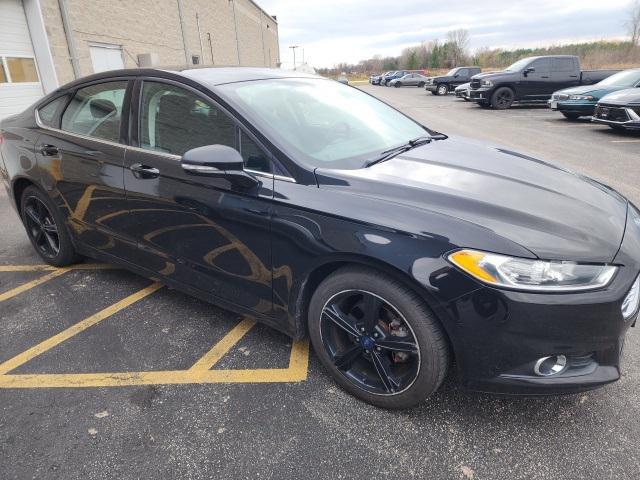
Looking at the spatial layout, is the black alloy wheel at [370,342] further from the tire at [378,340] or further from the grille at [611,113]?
the grille at [611,113]

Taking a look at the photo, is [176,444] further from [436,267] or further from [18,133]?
[18,133]

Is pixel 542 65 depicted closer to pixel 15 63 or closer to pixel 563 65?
pixel 563 65

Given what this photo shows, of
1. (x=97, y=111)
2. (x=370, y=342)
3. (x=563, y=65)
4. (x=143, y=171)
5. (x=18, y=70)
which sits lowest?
(x=370, y=342)

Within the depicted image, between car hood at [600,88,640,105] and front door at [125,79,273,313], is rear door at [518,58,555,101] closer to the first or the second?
car hood at [600,88,640,105]

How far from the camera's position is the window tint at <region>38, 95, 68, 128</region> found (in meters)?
3.39

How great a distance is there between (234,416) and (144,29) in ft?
55.5

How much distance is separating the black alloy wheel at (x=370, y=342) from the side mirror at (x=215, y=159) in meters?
0.81

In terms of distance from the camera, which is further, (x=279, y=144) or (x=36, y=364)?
(x=36, y=364)

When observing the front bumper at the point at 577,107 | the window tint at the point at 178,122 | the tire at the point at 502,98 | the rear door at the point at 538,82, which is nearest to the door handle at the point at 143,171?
the window tint at the point at 178,122

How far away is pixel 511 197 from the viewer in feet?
6.72

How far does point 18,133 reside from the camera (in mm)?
3643

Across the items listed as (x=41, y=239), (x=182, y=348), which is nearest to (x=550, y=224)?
(x=182, y=348)

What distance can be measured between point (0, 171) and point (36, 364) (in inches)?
94.5

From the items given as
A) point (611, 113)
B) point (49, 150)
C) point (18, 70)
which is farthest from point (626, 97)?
point (18, 70)
